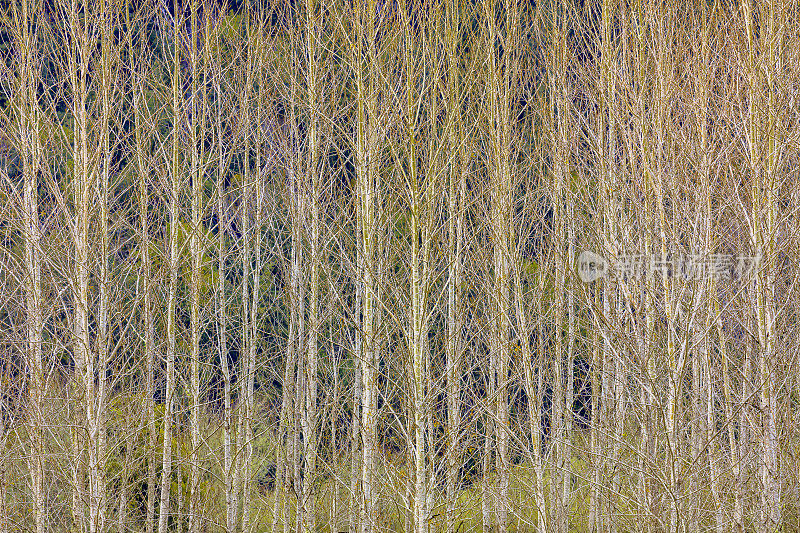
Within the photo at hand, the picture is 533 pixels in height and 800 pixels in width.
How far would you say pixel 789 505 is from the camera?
6293 millimetres

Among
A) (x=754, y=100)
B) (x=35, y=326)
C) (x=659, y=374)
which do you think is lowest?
(x=659, y=374)

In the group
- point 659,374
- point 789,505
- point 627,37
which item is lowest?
point 789,505

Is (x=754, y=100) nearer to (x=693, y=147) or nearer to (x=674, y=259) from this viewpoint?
(x=693, y=147)

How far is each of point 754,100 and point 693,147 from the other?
2.52ft

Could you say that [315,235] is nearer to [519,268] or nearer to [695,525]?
[519,268]

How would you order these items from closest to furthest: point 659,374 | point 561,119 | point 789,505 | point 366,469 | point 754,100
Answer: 1. point 659,374
2. point 366,469
3. point 754,100
4. point 789,505
5. point 561,119

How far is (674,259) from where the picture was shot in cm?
456

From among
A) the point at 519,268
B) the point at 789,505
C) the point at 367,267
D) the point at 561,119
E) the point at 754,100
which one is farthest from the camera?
the point at 561,119

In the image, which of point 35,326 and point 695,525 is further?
point 35,326

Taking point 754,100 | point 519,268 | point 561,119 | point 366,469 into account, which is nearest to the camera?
point 366,469

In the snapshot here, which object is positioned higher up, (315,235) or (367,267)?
(315,235)

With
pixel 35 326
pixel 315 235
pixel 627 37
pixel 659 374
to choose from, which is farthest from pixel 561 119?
pixel 35 326

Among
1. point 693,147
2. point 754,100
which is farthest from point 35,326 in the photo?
point 754,100

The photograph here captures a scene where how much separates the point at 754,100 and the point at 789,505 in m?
3.96
